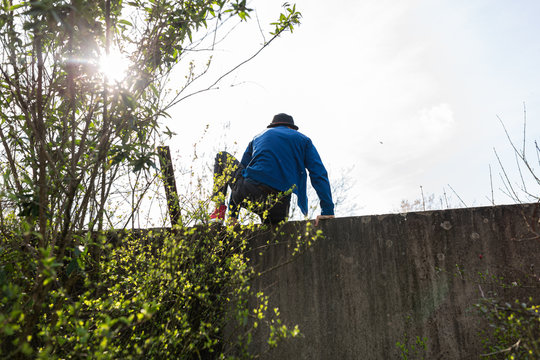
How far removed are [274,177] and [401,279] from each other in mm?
1223

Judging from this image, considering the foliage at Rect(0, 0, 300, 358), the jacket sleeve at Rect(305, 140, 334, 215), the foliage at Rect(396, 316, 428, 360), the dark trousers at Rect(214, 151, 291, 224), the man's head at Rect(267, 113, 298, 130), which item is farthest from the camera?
the man's head at Rect(267, 113, 298, 130)

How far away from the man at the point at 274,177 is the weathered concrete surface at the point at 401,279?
37 cm

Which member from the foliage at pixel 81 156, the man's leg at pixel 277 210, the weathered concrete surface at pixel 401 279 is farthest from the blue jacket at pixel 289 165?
the foliage at pixel 81 156

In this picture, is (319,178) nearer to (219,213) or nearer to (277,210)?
(277,210)

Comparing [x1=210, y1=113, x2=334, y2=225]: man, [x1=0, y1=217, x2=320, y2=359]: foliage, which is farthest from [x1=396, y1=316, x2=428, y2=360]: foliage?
[x1=210, y1=113, x2=334, y2=225]: man

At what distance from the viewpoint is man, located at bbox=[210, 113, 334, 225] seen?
2.71m

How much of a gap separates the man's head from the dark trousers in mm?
642

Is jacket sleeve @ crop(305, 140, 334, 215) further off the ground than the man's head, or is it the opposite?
the man's head

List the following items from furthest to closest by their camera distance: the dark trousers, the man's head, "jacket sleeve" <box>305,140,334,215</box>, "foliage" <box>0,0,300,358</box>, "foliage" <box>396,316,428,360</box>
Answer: the man's head < "jacket sleeve" <box>305,140,334,215</box> < the dark trousers < "foliage" <box>396,316,428,360</box> < "foliage" <box>0,0,300,358</box>

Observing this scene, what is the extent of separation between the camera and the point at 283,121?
3.33 m

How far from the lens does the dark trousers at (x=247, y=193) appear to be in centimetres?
266

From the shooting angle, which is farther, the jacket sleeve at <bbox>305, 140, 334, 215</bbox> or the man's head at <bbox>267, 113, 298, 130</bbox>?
the man's head at <bbox>267, 113, 298, 130</bbox>

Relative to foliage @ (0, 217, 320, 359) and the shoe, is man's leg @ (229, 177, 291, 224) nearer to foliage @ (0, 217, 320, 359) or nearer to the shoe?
the shoe

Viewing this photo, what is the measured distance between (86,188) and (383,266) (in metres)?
1.99
